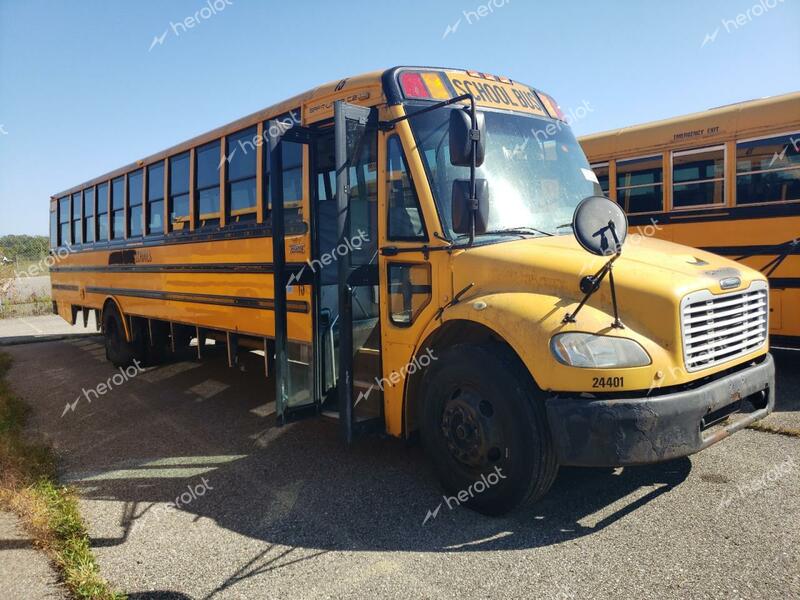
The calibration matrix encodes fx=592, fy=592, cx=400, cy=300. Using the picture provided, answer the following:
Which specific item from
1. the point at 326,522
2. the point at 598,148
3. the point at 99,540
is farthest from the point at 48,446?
the point at 598,148

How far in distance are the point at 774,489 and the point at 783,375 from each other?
3.38 m

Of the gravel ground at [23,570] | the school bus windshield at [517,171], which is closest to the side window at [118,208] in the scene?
the gravel ground at [23,570]

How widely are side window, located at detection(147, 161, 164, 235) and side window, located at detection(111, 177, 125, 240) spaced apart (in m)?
1.01

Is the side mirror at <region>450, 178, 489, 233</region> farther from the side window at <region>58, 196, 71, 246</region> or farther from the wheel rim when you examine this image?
the side window at <region>58, 196, 71, 246</region>

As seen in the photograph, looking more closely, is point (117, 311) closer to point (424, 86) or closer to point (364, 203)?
point (364, 203)

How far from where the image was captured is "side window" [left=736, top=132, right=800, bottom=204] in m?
6.29

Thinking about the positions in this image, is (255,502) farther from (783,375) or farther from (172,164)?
(783,375)

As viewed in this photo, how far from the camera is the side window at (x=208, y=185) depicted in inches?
236

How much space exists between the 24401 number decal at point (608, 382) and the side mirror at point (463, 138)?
135cm

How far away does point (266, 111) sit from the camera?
5211 millimetres

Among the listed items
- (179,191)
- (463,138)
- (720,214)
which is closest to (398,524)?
(463,138)

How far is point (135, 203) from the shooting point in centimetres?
791

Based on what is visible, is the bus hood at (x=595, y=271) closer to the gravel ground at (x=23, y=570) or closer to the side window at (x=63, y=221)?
the gravel ground at (x=23, y=570)

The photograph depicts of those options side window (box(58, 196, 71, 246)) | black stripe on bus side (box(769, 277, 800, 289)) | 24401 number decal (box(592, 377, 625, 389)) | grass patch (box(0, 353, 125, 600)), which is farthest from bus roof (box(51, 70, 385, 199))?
black stripe on bus side (box(769, 277, 800, 289))
